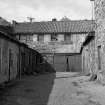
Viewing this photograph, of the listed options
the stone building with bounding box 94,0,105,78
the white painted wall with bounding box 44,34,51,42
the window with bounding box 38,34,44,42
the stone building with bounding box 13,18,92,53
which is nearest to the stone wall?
the stone building with bounding box 94,0,105,78

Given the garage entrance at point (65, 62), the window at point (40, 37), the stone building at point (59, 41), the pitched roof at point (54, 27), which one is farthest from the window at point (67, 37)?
the window at point (40, 37)

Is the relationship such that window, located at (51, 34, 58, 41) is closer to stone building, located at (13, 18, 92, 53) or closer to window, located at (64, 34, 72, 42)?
stone building, located at (13, 18, 92, 53)

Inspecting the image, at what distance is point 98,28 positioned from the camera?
38.7 feet

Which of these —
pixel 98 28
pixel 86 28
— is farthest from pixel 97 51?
pixel 86 28

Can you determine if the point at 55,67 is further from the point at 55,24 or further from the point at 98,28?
the point at 98,28

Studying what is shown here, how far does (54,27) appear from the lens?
28.6 meters

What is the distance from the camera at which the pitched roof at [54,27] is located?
90.9 feet

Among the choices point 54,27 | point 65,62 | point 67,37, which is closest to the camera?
point 65,62

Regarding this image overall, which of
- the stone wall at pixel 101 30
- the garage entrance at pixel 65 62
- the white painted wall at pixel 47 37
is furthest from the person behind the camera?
the white painted wall at pixel 47 37

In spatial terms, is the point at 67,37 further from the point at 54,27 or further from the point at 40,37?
the point at 40,37

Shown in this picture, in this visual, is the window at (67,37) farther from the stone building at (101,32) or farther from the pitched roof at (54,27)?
the stone building at (101,32)

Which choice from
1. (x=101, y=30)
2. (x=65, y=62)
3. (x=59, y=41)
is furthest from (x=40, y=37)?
(x=101, y=30)

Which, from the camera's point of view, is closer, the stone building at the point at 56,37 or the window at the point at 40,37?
the stone building at the point at 56,37

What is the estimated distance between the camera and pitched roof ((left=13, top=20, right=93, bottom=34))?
27.7 metres
